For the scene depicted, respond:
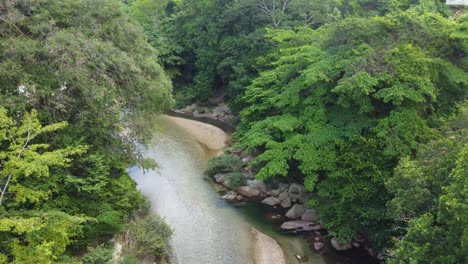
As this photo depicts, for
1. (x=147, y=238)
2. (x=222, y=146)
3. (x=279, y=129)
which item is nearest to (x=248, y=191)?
(x=279, y=129)

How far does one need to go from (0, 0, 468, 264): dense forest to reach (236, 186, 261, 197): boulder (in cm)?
166

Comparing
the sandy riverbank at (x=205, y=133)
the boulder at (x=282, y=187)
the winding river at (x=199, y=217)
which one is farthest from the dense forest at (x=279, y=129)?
the sandy riverbank at (x=205, y=133)

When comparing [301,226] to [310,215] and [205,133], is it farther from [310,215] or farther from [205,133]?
[205,133]

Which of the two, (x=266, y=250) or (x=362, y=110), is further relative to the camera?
(x=362, y=110)

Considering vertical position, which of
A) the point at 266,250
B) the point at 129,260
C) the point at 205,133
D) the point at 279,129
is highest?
the point at 279,129

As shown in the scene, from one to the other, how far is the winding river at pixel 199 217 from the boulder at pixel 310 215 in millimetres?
1684

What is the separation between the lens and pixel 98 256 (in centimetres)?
1329

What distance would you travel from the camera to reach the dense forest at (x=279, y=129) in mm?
11781

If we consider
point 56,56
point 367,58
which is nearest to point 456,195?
point 367,58

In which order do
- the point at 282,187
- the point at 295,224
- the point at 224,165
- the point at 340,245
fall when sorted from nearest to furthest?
the point at 340,245
the point at 295,224
the point at 282,187
the point at 224,165

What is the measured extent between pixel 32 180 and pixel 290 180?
571 inches

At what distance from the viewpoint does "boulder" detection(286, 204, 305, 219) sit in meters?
21.2

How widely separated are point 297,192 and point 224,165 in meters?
5.21

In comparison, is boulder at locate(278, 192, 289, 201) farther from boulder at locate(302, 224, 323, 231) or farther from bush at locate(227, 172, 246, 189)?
boulder at locate(302, 224, 323, 231)
